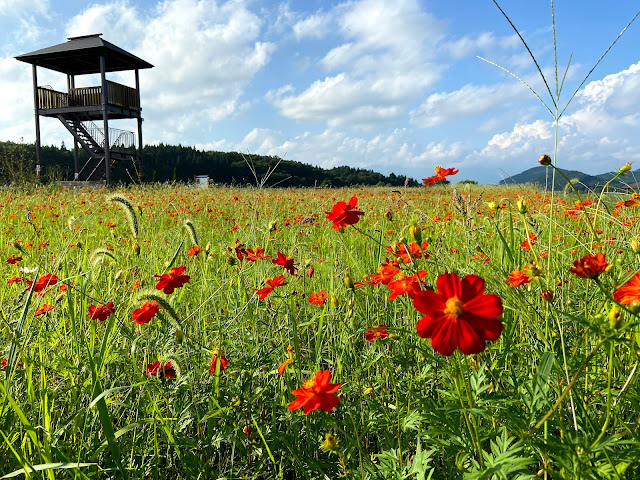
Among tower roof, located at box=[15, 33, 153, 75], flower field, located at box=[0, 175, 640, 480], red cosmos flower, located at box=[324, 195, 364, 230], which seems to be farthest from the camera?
tower roof, located at box=[15, 33, 153, 75]

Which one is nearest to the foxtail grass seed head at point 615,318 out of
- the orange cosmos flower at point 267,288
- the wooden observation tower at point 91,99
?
the orange cosmos flower at point 267,288

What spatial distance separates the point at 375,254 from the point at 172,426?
1.77 m

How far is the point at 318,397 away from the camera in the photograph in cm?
Result: 88

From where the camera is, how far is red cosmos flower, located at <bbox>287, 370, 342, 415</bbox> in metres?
0.87

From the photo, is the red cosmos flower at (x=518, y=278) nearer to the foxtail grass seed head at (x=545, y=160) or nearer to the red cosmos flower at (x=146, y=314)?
the foxtail grass seed head at (x=545, y=160)

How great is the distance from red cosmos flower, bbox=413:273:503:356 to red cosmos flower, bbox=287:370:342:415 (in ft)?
1.05

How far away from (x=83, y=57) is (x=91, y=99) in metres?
2.20

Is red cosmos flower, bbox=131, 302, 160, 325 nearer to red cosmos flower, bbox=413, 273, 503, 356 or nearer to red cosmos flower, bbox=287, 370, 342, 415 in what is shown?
red cosmos flower, bbox=287, 370, 342, 415

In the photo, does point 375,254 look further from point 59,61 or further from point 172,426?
point 59,61

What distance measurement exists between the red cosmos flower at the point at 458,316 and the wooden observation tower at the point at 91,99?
619 inches

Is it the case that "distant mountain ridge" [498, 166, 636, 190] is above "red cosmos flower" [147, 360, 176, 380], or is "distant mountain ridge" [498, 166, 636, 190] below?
above

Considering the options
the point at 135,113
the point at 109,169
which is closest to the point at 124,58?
the point at 135,113

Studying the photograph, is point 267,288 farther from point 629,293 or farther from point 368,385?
point 629,293

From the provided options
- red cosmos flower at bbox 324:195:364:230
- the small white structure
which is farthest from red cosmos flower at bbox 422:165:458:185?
the small white structure
